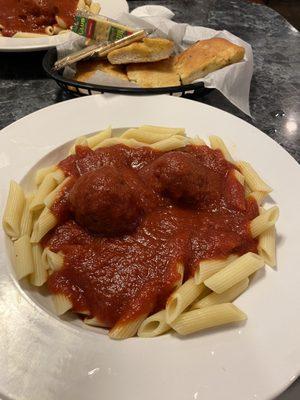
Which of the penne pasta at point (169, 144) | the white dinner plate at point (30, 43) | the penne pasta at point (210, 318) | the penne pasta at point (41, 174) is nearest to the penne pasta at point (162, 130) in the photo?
the penne pasta at point (169, 144)

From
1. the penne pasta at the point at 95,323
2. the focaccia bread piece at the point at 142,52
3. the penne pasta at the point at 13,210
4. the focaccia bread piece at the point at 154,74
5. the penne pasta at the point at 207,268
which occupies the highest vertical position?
the focaccia bread piece at the point at 142,52

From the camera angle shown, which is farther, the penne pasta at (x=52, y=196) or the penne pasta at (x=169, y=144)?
the penne pasta at (x=169, y=144)

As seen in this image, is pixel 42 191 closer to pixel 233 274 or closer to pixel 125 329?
pixel 125 329

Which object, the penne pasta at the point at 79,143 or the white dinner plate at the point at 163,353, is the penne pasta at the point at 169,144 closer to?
the penne pasta at the point at 79,143

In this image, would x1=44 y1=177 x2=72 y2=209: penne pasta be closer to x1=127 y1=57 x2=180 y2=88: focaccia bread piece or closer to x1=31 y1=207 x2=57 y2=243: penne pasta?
x1=31 y1=207 x2=57 y2=243: penne pasta

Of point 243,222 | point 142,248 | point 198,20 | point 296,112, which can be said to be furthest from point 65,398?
point 198,20

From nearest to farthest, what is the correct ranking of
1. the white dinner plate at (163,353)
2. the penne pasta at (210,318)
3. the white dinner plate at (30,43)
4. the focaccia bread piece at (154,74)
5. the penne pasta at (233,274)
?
the white dinner plate at (163,353) < the penne pasta at (210,318) < the penne pasta at (233,274) < the focaccia bread piece at (154,74) < the white dinner plate at (30,43)
